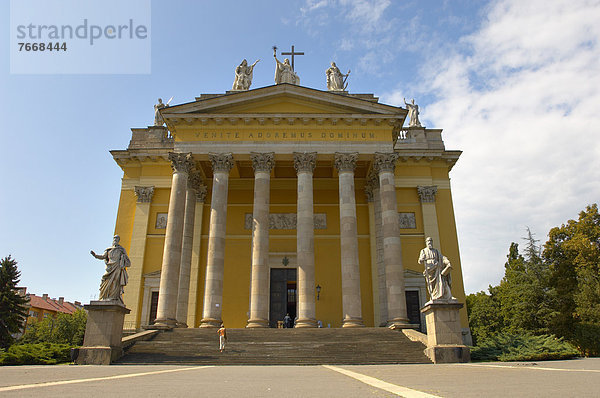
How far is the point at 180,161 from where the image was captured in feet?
78.9

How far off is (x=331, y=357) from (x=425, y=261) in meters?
5.36

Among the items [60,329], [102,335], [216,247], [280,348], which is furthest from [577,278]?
[60,329]

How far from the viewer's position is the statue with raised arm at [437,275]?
648 inches

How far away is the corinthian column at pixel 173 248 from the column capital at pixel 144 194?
491 centimetres

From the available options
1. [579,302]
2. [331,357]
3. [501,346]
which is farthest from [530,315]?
[331,357]

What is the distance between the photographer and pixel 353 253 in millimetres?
22078

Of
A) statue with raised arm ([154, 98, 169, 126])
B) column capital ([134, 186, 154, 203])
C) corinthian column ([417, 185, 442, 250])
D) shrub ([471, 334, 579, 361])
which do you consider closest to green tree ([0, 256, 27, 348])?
column capital ([134, 186, 154, 203])

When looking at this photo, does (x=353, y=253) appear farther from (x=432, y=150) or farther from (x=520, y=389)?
(x=520, y=389)

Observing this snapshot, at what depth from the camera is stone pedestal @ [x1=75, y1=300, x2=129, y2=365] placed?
1544 centimetres

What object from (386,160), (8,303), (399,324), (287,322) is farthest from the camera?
(8,303)

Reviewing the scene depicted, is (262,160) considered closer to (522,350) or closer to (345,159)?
(345,159)

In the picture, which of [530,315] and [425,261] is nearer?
[425,261]

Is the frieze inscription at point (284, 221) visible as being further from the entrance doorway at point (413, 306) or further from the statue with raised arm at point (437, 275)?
the statue with raised arm at point (437, 275)

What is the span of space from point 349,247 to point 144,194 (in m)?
14.3
